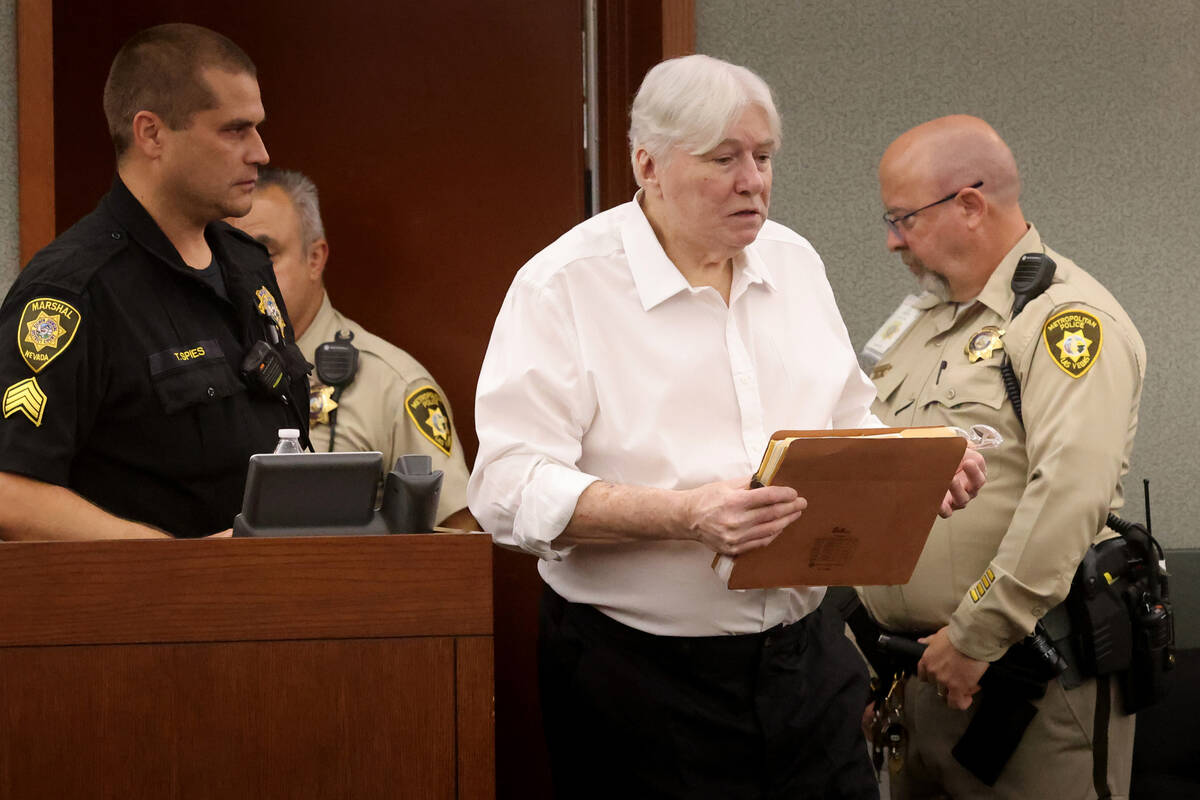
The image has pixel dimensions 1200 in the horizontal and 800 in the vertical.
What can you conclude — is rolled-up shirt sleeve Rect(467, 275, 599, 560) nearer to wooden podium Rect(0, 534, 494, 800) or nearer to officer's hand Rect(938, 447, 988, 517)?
wooden podium Rect(0, 534, 494, 800)

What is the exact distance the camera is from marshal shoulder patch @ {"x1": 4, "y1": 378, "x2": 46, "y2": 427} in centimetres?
177

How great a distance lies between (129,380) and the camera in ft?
6.20

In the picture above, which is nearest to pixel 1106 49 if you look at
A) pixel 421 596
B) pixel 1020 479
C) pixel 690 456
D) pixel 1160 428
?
pixel 1160 428

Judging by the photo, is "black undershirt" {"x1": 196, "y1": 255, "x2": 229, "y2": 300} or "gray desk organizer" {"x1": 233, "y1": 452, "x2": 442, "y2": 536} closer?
"gray desk organizer" {"x1": 233, "y1": 452, "x2": 442, "y2": 536}

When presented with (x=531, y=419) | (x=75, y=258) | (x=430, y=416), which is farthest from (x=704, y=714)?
(x=430, y=416)

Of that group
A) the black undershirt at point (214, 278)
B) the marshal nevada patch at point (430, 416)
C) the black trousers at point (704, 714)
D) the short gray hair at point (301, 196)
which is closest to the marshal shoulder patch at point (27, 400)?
the black undershirt at point (214, 278)

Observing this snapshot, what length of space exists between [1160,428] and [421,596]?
8.55 ft

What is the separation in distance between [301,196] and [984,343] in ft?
5.69

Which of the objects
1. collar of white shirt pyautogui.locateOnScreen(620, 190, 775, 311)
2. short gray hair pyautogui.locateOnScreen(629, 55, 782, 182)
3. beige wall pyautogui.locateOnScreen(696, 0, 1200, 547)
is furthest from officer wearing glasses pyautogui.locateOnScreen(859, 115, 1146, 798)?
short gray hair pyautogui.locateOnScreen(629, 55, 782, 182)

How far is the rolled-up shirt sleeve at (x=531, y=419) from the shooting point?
1661 millimetres

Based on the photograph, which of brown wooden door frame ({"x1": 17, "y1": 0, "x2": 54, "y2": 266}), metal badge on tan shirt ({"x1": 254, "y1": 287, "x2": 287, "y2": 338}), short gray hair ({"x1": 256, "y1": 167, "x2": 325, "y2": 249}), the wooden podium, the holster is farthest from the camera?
short gray hair ({"x1": 256, "y1": 167, "x2": 325, "y2": 249})

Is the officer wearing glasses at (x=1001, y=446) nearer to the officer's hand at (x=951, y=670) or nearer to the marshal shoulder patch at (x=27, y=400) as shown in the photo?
the officer's hand at (x=951, y=670)

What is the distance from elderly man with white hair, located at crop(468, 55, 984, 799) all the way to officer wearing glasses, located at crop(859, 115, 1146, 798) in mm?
518

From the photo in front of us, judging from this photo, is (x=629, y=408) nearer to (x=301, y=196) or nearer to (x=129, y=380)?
(x=129, y=380)
